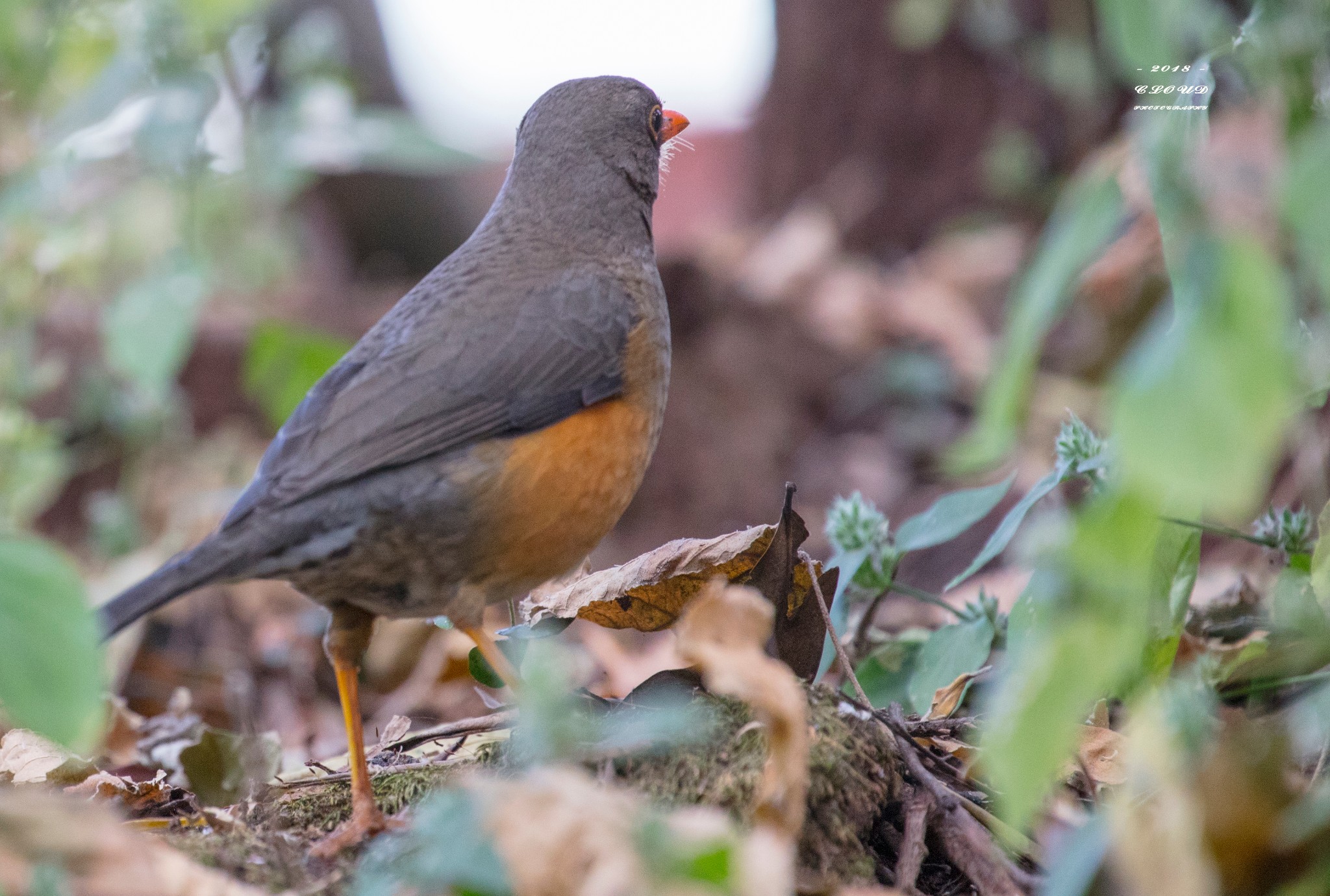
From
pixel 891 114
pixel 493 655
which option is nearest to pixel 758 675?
pixel 493 655

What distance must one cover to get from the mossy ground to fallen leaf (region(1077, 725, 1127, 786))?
436 mm

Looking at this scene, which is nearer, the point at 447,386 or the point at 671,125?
the point at 447,386

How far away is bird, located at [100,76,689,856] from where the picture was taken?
118 inches

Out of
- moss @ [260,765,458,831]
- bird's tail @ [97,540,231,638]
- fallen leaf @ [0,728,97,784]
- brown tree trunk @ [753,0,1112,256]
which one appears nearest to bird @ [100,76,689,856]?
bird's tail @ [97,540,231,638]

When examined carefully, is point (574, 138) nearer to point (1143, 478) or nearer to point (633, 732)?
point (633, 732)

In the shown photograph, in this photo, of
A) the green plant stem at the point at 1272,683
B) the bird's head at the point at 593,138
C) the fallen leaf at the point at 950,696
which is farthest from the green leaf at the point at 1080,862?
the bird's head at the point at 593,138

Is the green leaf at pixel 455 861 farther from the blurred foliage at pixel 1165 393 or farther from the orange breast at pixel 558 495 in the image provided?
the orange breast at pixel 558 495

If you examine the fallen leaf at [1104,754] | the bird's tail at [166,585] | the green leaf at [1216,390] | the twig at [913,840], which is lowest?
the fallen leaf at [1104,754]

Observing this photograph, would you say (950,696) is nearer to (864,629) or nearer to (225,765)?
(864,629)

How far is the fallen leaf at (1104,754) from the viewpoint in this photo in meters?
2.51

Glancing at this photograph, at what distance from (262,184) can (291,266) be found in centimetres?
432

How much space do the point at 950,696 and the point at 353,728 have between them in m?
1.33

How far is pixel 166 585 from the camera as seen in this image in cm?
268

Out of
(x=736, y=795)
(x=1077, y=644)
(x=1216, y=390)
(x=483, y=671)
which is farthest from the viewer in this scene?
(x=483, y=671)
